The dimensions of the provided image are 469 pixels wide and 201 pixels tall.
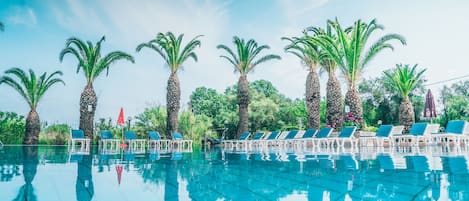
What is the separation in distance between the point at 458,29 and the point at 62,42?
1076 inches

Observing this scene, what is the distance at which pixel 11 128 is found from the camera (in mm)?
22188

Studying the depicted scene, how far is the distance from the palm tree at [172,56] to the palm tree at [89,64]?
191 cm

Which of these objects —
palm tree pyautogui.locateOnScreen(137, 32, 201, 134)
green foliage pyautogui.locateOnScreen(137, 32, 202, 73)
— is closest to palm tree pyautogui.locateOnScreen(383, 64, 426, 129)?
green foliage pyautogui.locateOnScreen(137, 32, 202, 73)

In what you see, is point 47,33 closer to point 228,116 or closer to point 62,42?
point 62,42

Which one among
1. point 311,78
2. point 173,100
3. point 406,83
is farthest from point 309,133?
point 173,100

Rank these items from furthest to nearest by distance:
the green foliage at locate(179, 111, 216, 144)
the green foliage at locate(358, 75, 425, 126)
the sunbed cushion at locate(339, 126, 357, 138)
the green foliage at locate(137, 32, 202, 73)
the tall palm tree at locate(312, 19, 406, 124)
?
the green foliage at locate(358, 75, 425, 126) → the green foliage at locate(179, 111, 216, 144) → the green foliage at locate(137, 32, 202, 73) → the tall palm tree at locate(312, 19, 406, 124) → the sunbed cushion at locate(339, 126, 357, 138)

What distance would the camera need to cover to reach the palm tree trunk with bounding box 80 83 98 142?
2022 cm

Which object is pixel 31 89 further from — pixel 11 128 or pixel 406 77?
pixel 406 77

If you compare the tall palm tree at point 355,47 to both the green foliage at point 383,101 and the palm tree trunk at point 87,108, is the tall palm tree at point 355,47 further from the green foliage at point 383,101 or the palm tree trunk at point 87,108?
the palm tree trunk at point 87,108

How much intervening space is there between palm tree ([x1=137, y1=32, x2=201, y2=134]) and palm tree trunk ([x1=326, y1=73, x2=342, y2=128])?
27.4 ft

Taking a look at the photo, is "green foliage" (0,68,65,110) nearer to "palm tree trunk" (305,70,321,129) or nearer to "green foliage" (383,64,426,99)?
"palm tree trunk" (305,70,321,129)

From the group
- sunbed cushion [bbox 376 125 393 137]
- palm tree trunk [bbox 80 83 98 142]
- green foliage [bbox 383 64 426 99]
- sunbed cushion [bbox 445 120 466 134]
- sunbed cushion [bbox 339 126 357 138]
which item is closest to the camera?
sunbed cushion [bbox 445 120 466 134]

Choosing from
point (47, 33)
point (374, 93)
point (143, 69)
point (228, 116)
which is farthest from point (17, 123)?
point (374, 93)

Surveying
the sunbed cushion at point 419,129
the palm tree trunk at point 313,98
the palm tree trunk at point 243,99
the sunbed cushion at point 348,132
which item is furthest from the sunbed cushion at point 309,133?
the palm tree trunk at point 243,99
